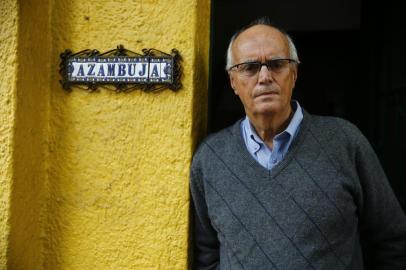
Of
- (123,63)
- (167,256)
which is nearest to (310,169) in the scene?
(167,256)

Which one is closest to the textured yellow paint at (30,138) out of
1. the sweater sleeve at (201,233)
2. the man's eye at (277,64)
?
the sweater sleeve at (201,233)

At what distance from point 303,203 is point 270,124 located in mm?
313

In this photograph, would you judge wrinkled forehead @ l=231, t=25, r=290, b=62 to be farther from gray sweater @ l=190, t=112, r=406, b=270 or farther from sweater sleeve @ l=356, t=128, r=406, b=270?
sweater sleeve @ l=356, t=128, r=406, b=270

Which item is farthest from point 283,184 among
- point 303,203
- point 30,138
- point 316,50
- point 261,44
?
point 316,50

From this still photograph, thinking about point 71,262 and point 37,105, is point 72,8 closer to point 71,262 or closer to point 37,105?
point 37,105

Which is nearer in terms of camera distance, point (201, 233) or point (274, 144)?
point (274, 144)

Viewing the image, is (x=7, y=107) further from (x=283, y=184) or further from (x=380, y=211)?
(x=380, y=211)

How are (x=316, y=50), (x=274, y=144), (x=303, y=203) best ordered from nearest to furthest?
1. (x=303, y=203)
2. (x=274, y=144)
3. (x=316, y=50)

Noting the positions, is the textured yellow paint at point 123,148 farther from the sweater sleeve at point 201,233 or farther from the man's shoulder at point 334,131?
the man's shoulder at point 334,131

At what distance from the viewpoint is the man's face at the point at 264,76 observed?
146 centimetres

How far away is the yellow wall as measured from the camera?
1566 mm

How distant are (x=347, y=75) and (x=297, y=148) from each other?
2.62 m

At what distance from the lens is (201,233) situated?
1.61 metres

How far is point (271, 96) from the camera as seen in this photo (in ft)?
4.77
